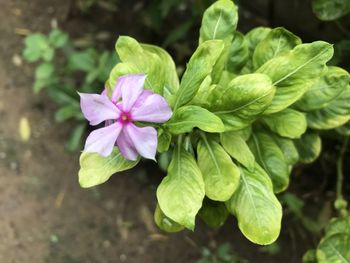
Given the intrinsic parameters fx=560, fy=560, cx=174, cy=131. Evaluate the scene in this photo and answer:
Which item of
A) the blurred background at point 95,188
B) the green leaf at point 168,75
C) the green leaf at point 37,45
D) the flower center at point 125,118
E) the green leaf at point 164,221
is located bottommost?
the blurred background at point 95,188

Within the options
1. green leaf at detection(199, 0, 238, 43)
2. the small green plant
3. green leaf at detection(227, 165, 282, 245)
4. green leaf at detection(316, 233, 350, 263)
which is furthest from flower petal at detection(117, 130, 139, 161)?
the small green plant

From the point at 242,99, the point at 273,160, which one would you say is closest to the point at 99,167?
the point at 242,99

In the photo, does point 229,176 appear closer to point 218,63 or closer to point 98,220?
point 218,63

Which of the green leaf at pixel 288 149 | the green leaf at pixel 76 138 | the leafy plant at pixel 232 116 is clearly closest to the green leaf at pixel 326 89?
the leafy plant at pixel 232 116

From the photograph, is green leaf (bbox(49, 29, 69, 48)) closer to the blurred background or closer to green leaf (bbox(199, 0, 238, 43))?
the blurred background

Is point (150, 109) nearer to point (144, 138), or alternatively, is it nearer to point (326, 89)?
point (144, 138)

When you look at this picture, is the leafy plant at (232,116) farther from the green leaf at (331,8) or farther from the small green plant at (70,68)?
the small green plant at (70,68)
